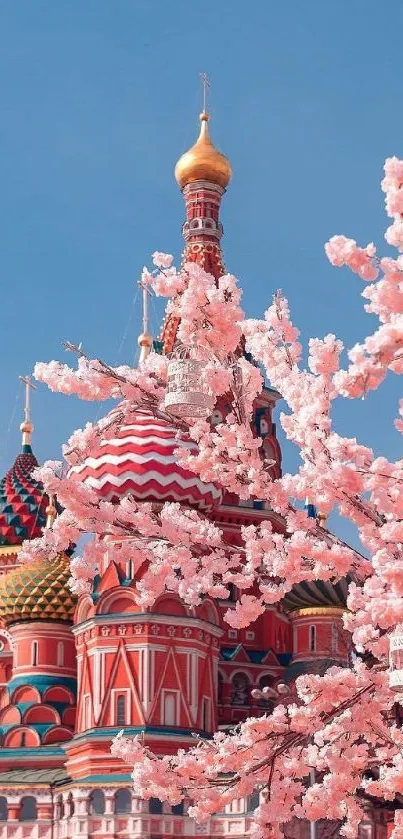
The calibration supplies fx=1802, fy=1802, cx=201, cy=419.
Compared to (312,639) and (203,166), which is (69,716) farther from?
(203,166)

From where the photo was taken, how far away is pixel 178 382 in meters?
14.1

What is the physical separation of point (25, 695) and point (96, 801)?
16.5 feet

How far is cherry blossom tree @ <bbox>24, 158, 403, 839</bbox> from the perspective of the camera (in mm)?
12992

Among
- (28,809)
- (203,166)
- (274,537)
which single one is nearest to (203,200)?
(203,166)

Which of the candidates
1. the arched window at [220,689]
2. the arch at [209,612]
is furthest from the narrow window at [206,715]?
A: the arched window at [220,689]

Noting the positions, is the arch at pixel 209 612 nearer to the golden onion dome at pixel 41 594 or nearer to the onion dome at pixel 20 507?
the golden onion dome at pixel 41 594

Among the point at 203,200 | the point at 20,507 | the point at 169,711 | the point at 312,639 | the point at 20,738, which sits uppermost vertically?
the point at 203,200

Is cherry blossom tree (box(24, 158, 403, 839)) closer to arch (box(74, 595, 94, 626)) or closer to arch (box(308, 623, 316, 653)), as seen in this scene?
arch (box(74, 595, 94, 626))

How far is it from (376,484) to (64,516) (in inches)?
138

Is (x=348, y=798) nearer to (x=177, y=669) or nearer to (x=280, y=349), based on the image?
(x=280, y=349)

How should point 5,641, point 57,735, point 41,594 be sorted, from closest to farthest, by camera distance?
point 57,735 → point 41,594 → point 5,641

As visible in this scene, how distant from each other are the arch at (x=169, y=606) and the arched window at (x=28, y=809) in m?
5.16

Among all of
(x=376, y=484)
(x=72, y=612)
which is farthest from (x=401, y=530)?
(x=72, y=612)

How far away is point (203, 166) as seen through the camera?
148 ft
